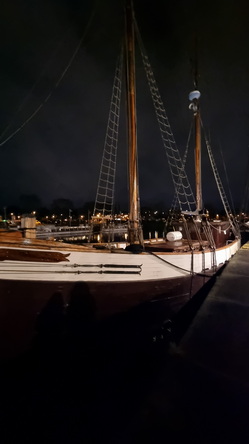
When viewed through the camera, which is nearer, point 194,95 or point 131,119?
point 131,119

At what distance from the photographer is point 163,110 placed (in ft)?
34.6

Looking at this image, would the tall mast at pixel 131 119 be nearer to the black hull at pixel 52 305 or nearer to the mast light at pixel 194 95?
the black hull at pixel 52 305

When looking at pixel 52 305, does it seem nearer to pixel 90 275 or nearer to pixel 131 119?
pixel 90 275

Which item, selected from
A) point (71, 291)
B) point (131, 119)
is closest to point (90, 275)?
point (71, 291)

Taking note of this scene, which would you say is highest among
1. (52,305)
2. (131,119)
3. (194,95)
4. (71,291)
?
(194,95)

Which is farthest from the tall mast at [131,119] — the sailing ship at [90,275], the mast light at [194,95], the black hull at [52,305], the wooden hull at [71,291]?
the mast light at [194,95]

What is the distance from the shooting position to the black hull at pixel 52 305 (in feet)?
16.3

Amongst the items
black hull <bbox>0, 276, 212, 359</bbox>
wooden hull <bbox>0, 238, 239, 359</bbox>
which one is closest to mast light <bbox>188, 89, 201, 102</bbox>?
wooden hull <bbox>0, 238, 239, 359</bbox>

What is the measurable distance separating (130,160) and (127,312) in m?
5.10

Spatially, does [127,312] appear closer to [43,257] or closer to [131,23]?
[43,257]

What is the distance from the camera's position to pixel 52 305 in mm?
5316

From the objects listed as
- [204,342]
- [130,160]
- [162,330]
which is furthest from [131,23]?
[162,330]

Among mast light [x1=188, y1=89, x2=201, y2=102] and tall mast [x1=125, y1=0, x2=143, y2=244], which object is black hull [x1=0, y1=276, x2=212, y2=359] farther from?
mast light [x1=188, y1=89, x2=201, y2=102]

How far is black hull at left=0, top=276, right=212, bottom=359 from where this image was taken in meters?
4.96
